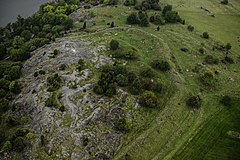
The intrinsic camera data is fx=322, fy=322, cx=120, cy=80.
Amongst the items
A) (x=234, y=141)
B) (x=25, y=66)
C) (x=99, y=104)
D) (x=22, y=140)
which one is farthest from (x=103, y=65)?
(x=234, y=141)

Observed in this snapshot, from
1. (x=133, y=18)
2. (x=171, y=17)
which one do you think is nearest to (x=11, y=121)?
(x=133, y=18)

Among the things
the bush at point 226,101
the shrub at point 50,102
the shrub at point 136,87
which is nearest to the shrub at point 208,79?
the bush at point 226,101

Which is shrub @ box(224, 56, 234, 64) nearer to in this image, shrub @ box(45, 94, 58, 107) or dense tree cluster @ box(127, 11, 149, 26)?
dense tree cluster @ box(127, 11, 149, 26)

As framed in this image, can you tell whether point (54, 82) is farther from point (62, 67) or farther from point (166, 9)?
point (166, 9)

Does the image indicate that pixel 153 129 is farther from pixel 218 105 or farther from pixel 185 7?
pixel 185 7

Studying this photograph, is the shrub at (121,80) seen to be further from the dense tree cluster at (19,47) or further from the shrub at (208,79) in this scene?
the shrub at (208,79)

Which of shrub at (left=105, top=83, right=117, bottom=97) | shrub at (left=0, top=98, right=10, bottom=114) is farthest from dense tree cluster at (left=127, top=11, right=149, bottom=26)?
shrub at (left=0, top=98, right=10, bottom=114)
